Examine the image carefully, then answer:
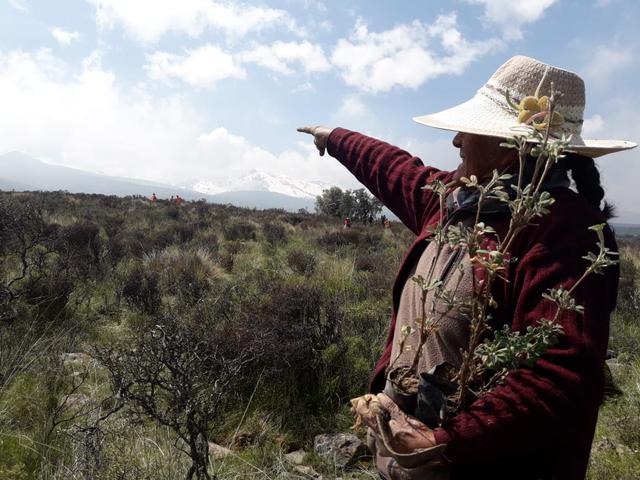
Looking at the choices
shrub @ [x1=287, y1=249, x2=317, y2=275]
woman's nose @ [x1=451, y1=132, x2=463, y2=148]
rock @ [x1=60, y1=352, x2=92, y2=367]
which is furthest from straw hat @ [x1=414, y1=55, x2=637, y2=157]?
shrub @ [x1=287, y1=249, x2=317, y2=275]

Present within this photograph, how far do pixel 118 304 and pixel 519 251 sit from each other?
5427 millimetres

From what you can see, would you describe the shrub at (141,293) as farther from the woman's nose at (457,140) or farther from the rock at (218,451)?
the woman's nose at (457,140)

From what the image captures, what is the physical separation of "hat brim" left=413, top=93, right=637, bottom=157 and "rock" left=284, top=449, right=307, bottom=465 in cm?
236

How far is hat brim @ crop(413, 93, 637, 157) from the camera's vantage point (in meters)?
1.20

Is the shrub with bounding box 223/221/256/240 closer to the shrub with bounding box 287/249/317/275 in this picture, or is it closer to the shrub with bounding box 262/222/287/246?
the shrub with bounding box 262/222/287/246

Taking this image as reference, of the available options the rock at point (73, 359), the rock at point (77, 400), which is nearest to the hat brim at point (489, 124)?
the rock at point (77, 400)

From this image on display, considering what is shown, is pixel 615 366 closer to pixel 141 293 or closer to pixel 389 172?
pixel 389 172

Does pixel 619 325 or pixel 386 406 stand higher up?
pixel 386 406

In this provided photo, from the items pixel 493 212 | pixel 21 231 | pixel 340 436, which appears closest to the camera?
pixel 493 212

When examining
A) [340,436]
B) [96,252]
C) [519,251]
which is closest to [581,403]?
[519,251]

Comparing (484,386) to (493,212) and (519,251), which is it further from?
(493,212)

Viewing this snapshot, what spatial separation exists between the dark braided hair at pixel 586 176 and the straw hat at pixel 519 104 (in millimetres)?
46

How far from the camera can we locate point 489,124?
128 centimetres

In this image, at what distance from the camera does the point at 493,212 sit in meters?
1.27
